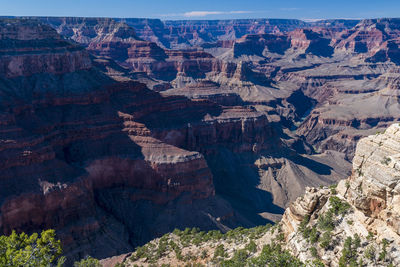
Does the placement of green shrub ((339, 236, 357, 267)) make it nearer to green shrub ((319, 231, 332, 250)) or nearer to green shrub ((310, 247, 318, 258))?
green shrub ((319, 231, 332, 250))

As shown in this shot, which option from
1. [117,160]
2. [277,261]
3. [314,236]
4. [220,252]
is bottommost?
[117,160]

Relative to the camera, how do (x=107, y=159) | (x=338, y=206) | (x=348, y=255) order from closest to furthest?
1. (x=348, y=255)
2. (x=338, y=206)
3. (x=107, y=159)

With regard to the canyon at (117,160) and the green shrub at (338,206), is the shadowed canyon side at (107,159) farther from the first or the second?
the green shrub at (338,206)

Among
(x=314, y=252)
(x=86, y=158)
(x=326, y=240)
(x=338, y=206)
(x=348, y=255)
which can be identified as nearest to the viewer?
(x=348, y=255)

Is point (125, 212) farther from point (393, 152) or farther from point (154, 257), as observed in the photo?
point (393, 152)

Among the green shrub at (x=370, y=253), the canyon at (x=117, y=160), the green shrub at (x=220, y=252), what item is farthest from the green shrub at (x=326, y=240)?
the green shrub at (x=220, y=252)

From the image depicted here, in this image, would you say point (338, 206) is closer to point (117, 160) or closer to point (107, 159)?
point (117, 160)

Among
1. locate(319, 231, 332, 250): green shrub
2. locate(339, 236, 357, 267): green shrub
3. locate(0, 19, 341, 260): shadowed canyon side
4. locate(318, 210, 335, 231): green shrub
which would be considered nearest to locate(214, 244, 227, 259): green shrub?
locate(318, 210, 335, 231): green shrub

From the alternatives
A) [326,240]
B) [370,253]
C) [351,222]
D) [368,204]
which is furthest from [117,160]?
[370,253]

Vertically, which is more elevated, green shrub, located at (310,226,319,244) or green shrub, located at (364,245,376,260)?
green shrub, located at (364,245,376,260)
